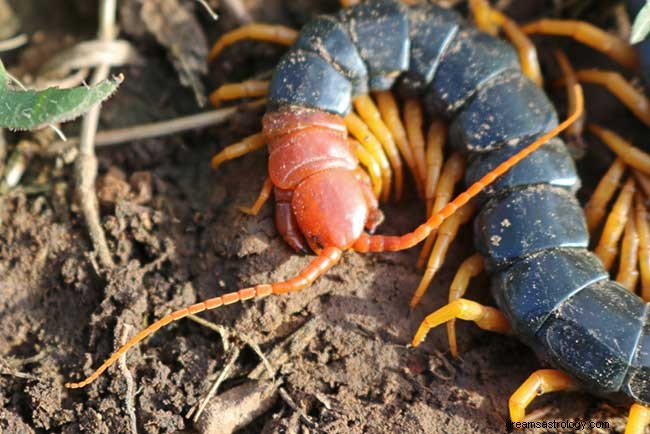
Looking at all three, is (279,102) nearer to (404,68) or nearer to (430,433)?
(404,68)

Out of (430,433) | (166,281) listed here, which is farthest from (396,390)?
(166,281)

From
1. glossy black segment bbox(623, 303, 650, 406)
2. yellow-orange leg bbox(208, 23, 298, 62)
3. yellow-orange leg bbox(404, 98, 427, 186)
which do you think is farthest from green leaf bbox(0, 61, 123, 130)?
glossy black segment bbox(623, 303, 650, 406)

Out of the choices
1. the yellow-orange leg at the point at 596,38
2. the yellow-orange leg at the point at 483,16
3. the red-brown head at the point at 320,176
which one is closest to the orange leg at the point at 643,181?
the yellow-orange leg at the point at 596,38

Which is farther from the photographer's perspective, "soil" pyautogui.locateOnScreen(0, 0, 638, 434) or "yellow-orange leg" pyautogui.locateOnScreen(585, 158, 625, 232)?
"yellow-orange leg" pyautogui.locateOnScreen(585, 158, 625, 232)

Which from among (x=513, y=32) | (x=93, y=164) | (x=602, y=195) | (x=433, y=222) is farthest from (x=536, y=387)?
(x=93, y=164)

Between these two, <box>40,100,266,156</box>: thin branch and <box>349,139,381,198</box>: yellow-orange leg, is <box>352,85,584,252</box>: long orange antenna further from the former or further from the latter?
<box>40,100,266,156</box>: thin branch

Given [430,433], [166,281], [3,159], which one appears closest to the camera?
[430,433]
